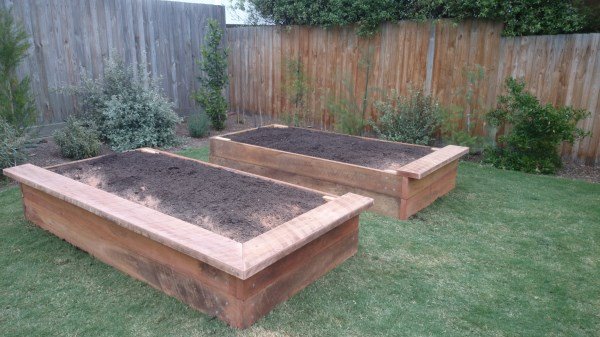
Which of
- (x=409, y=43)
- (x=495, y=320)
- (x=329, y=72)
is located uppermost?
(x=409, y=43)

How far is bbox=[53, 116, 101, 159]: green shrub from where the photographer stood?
5.36 metres

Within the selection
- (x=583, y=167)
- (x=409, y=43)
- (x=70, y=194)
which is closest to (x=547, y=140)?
(x=583, y=167)

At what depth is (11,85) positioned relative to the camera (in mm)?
4941

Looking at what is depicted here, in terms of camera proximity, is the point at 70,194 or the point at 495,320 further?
the point at 70,194

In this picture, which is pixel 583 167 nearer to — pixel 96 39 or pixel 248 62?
pixel 248 62

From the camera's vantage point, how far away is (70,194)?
2893 millimetres

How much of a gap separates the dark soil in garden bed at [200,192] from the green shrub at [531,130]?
336cm

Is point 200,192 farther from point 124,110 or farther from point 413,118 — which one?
point 413,118

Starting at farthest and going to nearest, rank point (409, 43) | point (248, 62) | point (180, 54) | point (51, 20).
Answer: point (248, 62)
point (180, 54)
point (409, 43)
point (51, 20)

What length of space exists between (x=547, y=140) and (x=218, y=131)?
5086 mm

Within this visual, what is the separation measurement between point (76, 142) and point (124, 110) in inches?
37.1

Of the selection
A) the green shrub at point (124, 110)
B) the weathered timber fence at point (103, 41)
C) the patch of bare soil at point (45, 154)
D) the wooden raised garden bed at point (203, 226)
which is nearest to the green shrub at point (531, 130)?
the wooden raised garden bed at point (203, 226)

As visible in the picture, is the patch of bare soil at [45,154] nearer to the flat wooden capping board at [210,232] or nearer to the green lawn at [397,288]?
the green lawn at [397,288]

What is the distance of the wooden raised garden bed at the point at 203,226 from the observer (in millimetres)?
2213
